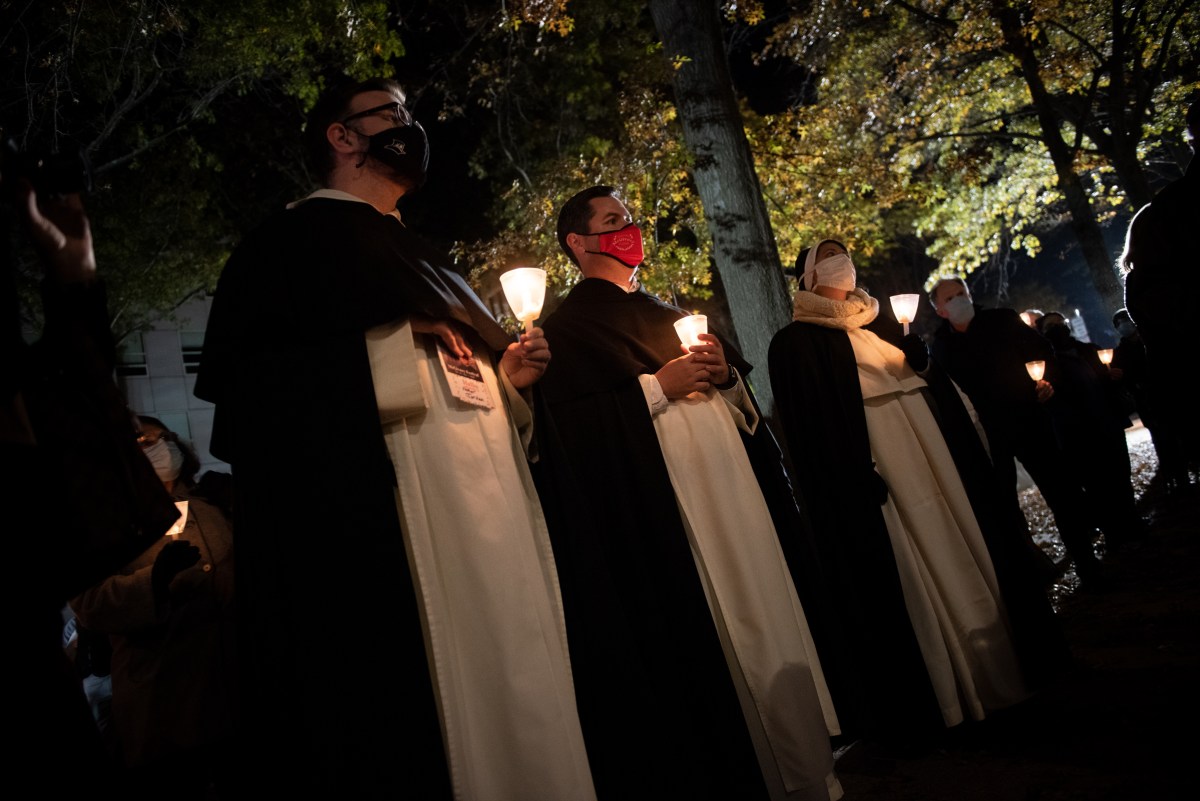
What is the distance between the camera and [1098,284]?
1348 cm

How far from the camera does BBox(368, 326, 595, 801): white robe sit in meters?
2.16

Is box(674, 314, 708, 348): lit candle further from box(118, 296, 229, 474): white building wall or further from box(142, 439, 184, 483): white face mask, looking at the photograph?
box(118, 296, 229, 474): white building wall

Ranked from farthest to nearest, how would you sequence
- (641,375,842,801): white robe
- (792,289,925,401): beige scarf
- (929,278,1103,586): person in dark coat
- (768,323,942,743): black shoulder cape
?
(929,278,1103,586): person in dark coat, (792,289,925,401): beige scarf, (768,323,942,743): black shoulder cape, (641,375,842,801): white robe

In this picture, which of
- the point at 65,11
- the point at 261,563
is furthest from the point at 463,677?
the point at 65,11

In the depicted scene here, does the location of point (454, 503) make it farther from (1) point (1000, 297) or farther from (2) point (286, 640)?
(1) point (1000, 297)

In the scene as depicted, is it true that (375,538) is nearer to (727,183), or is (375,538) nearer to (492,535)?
(492,535)

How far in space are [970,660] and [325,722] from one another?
10.9 feet

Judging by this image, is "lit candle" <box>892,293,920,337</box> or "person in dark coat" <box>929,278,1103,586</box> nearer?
"lit candle" <box>892,293,920,337</box>

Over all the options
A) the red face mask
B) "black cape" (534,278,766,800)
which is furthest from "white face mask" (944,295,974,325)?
the red face mask

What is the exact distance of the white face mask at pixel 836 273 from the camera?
4.58 meters

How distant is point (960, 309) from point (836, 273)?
3110mm

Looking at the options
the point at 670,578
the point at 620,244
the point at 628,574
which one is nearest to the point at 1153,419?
the point at 620,244

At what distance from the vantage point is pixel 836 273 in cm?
457

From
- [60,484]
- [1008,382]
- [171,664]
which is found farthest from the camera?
[1008,382]
